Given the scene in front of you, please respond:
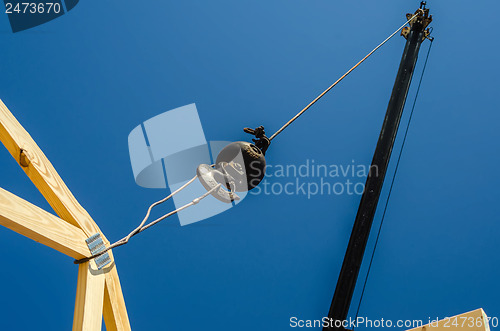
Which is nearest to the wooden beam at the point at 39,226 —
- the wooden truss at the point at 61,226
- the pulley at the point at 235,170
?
the wooden truss at the point at 61,226

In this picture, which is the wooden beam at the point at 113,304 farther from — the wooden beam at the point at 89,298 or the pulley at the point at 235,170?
the pulley at the point at 235,170

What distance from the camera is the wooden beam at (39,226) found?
2338 millimetres

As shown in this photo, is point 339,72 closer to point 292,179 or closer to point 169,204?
point 292,179

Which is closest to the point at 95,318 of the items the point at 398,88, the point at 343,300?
the point at 343,300

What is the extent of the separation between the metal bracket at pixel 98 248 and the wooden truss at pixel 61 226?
3 centimetres

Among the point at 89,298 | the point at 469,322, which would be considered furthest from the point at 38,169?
the point at 469,322

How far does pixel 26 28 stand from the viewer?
8.77 meters

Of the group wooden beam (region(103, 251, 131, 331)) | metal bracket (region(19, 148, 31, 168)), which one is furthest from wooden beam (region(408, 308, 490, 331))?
metal bracket (region(19, 148, 31, 168))

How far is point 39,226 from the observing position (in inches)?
97.2

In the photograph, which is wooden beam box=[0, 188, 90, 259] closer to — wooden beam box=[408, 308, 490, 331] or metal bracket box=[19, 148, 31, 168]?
metal bracket box=[19, 148, 31, 168]

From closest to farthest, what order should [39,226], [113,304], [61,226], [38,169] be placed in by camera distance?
1. [39,226]
2. [61,226]
3. [38,169]
4. [113,304]

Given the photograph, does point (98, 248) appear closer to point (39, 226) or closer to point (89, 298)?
point (89, 298)

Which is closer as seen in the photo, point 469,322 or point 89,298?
point 89,298

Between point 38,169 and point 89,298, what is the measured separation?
0.81 m
